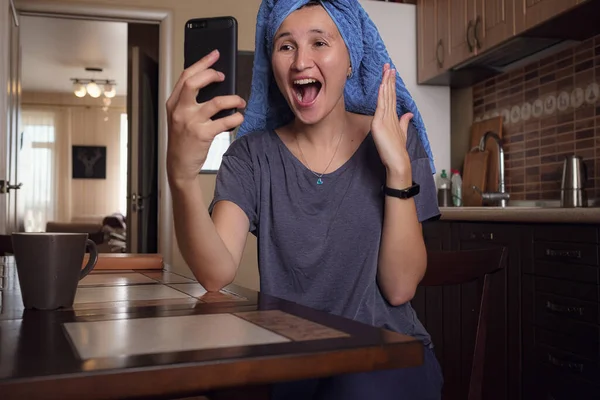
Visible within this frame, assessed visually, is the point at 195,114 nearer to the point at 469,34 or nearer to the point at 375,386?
the point at 375,386

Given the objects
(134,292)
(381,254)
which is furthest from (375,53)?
(134,292)

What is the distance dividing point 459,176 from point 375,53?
8.33 ft

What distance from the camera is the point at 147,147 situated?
4613 mm

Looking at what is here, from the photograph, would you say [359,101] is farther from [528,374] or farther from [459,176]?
[459,176]

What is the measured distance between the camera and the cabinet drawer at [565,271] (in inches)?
80.1

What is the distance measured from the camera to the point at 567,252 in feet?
6.98

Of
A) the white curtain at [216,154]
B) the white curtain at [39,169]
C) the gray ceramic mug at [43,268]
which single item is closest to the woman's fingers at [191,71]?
the gray ceramic mug at [43,268]

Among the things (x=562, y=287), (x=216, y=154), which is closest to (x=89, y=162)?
(x=216, y=154)

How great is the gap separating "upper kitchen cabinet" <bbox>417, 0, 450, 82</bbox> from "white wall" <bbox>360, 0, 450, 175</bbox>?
0.05 meters

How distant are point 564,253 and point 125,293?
1.62 m

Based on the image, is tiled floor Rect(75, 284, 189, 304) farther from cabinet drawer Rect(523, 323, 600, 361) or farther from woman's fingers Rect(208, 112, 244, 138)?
cabinet drawer Rect(523, 323, 600, 361)

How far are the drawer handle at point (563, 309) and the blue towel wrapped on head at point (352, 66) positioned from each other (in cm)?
102

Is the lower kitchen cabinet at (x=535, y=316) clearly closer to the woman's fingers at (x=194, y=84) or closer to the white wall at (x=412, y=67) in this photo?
the white wall at (x=412, y=67)

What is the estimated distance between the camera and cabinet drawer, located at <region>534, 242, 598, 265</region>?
80.0 inches
